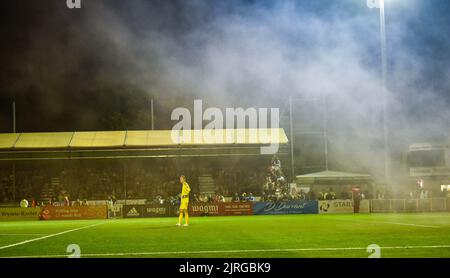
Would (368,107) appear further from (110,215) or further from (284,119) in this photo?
(110,215)

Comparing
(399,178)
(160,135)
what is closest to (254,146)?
(160,135)

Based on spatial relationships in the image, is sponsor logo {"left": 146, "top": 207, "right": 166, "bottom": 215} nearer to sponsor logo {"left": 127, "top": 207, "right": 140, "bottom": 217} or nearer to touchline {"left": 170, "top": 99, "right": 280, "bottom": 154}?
sponsor logo {"left": 127, "top": 207, "right": 140, "bottom": 217}

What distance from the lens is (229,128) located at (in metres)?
29.7

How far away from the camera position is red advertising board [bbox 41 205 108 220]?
935 inches

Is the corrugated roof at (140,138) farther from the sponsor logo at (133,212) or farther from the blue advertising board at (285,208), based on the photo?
the sponsor logo at (133,212)

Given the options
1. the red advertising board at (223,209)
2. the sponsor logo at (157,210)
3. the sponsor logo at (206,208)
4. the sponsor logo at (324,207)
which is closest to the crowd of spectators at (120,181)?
the sponsor logo at (324,207)

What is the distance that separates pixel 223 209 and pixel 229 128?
22.4ft

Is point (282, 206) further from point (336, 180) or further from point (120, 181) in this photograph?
point (120, 181)

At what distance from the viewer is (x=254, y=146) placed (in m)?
29.3

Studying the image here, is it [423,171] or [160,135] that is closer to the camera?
[160,135]

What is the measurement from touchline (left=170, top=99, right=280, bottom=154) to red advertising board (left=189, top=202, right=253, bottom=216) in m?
5.15

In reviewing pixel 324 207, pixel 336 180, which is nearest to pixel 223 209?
pixel 324 207

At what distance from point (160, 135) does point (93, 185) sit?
6.59 metres

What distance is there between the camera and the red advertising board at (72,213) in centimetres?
2375
